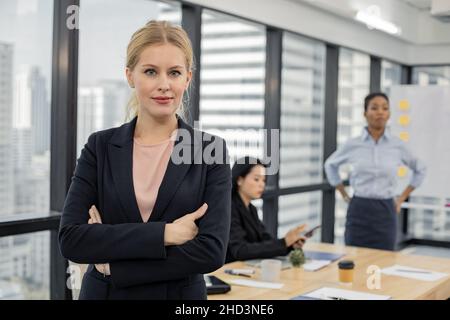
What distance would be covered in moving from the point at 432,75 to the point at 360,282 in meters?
5.36

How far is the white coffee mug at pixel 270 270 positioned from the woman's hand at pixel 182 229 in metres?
1.19

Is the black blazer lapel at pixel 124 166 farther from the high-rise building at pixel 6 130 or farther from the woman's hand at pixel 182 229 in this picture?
the high-rise building at pixel 6 130

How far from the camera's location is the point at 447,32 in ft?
22.5

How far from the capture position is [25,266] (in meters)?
3.26

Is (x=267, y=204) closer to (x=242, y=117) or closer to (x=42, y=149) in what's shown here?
(x=242, y=117)

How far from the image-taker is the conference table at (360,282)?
2.45 m

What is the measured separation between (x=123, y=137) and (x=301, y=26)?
383cm

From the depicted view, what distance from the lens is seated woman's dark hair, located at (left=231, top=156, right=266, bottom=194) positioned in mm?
3383

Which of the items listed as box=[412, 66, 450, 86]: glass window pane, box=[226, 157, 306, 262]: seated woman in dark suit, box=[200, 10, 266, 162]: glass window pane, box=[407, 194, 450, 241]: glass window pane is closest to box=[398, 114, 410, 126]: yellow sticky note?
box=[407, 194, 450, 241]: glass window pane

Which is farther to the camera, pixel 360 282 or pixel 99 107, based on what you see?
pixel 99 107

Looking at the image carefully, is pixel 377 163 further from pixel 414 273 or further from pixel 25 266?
pixel 25 266

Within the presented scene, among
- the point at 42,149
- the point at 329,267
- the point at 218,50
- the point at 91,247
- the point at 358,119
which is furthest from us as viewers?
the point at 358,119

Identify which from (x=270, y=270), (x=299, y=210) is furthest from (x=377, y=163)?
(x=270, y=270)

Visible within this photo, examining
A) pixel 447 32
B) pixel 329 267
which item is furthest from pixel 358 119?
pixel 329 267
